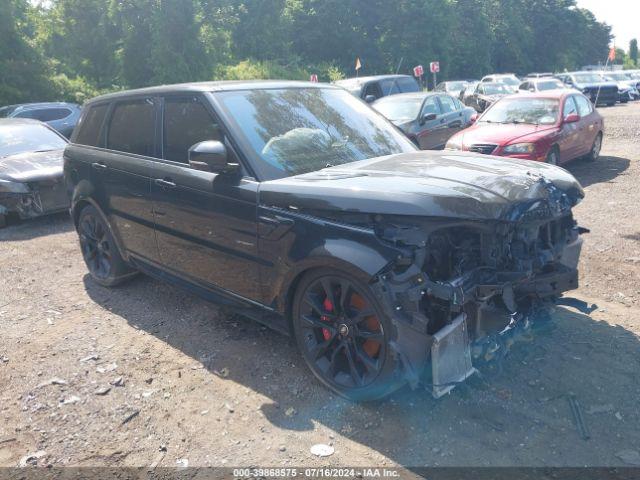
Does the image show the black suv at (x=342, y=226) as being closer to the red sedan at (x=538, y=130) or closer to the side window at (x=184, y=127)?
the side window at (x=184, y=127)

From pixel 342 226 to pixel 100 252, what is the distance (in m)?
3.34

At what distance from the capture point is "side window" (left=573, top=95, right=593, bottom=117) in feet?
35.0

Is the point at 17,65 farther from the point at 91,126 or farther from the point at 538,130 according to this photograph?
the point at 538,130

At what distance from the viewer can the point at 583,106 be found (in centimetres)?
1092

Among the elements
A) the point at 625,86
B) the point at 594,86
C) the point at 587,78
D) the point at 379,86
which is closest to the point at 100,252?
the point at 379,86

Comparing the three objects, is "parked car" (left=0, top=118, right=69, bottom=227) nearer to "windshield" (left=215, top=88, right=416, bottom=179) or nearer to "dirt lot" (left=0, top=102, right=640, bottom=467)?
"dirt lot" (left=0, top=102, right=640, bottom=467)

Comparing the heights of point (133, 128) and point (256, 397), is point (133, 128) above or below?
above

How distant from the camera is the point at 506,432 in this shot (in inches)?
122

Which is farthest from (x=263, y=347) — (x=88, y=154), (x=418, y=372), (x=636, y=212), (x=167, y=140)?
(x=636, y=212)

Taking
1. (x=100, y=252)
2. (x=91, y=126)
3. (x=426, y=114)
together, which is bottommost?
(x=100, y=252)

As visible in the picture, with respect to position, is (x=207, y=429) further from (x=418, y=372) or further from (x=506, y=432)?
(x=506, y=432)

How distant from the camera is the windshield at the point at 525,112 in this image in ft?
32.6

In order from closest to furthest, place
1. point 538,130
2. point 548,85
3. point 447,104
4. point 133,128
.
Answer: point 133,128 → point 538,130 → point 447,104 → point 548,85

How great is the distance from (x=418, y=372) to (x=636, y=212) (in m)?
5.68
